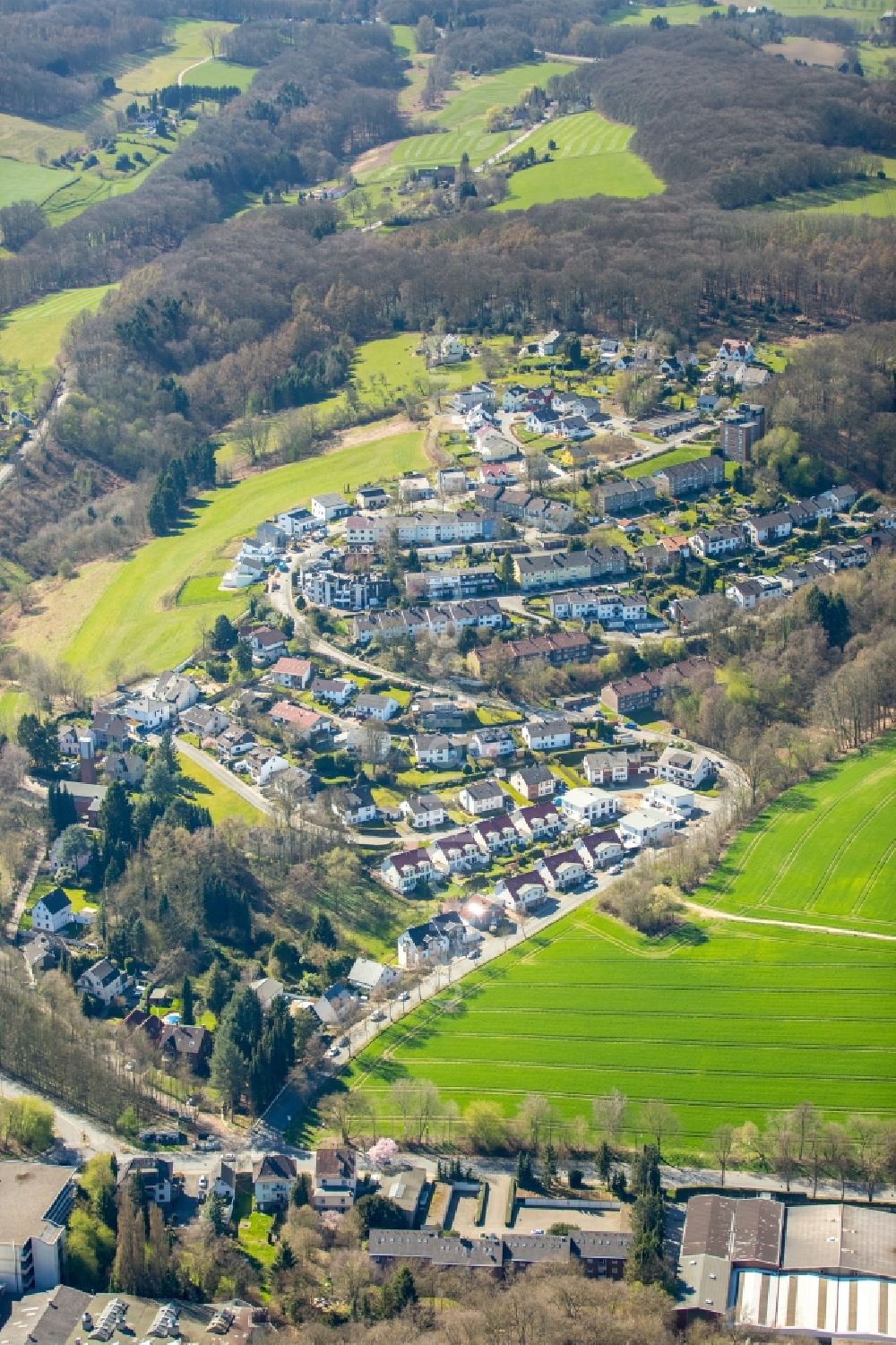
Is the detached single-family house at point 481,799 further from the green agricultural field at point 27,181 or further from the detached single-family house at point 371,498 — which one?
the green agricultural field at point 27,181

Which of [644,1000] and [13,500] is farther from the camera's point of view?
[13,500]

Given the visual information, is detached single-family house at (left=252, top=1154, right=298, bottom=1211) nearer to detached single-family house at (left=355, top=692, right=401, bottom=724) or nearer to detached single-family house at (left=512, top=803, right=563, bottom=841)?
detached single-family house at (left=512, top=803, right=563, bottom=841)

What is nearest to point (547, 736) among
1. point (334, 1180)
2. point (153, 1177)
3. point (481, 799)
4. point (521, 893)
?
point (481, 799)

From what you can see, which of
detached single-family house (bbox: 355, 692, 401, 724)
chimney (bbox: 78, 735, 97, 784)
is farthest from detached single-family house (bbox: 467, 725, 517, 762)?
chimney (bbox: 78, 735, 97, 784)

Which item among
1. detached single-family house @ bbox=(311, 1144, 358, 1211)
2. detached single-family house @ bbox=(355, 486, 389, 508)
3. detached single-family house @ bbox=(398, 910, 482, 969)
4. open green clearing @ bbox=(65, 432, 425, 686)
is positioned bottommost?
open green clearing @ bbox=(65, 432, 425, 686)

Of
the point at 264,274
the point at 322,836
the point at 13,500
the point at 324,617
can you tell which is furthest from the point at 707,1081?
the point at 264,274

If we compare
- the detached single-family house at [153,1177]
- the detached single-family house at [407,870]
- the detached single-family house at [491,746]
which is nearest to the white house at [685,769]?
the detached single-family house at [491,746]

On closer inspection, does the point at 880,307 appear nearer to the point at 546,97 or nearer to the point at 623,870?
the point at 623,870
